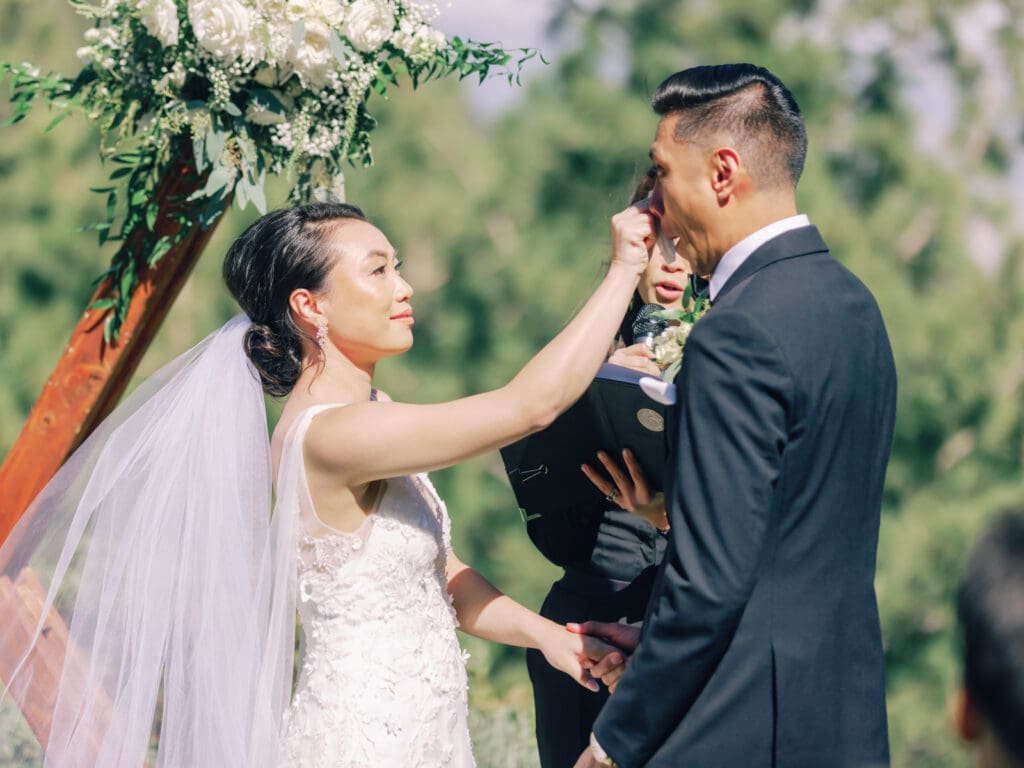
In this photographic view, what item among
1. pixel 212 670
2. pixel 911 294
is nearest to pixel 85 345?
pixel 212 670

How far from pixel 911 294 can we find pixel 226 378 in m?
4.65

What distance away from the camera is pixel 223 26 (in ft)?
10.2

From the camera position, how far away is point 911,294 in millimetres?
6566

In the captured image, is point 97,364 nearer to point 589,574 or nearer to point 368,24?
point 368,24

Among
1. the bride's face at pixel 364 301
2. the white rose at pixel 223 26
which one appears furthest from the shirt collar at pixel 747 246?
the white rose at pixel 223 26

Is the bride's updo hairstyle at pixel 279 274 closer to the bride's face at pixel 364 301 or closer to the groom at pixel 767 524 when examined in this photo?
the bride's face at pixel 364 301

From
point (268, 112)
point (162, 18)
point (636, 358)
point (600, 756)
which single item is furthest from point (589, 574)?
point (162, 18)

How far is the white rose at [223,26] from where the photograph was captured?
310 cm

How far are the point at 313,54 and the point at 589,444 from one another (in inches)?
52.0

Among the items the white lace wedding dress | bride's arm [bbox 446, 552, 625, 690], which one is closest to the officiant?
bride's arm [bbox 446, 552, 625, 690]

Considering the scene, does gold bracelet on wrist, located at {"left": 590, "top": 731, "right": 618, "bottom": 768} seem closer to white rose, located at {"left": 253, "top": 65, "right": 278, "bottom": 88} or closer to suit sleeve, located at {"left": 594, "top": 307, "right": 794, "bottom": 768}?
suit sleeve, located at {"left": 594, "top": 307, "right": 794, "bottom": 768}

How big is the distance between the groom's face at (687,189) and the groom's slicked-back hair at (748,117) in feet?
0.09

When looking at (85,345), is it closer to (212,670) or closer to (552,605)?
(212,670)

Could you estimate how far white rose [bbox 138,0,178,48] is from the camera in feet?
10.4
